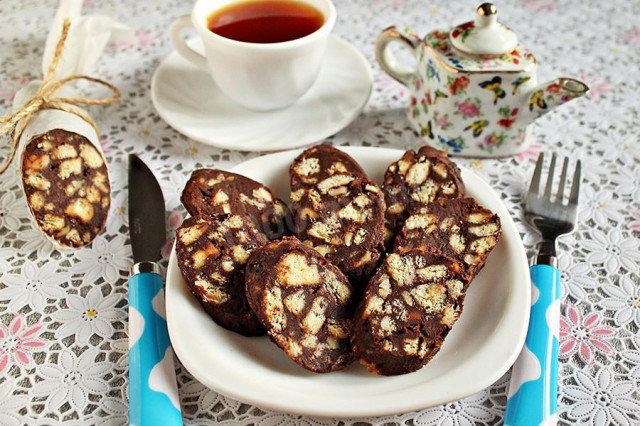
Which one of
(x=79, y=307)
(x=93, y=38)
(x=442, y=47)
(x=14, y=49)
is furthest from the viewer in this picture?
(x=14, y=49)

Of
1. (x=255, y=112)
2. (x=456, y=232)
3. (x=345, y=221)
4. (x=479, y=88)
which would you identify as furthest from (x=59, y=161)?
(x=479, y=88)

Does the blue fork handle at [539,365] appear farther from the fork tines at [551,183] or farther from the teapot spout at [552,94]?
the teapot spout at [552,94]

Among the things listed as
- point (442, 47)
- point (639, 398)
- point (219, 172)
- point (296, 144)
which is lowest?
point (639, 398)

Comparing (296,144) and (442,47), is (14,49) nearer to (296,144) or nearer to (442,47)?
(296,144)

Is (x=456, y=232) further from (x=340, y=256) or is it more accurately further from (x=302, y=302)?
(x=302, y=302)

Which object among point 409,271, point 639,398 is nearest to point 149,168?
point 409,271

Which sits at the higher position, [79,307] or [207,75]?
[207,75]
